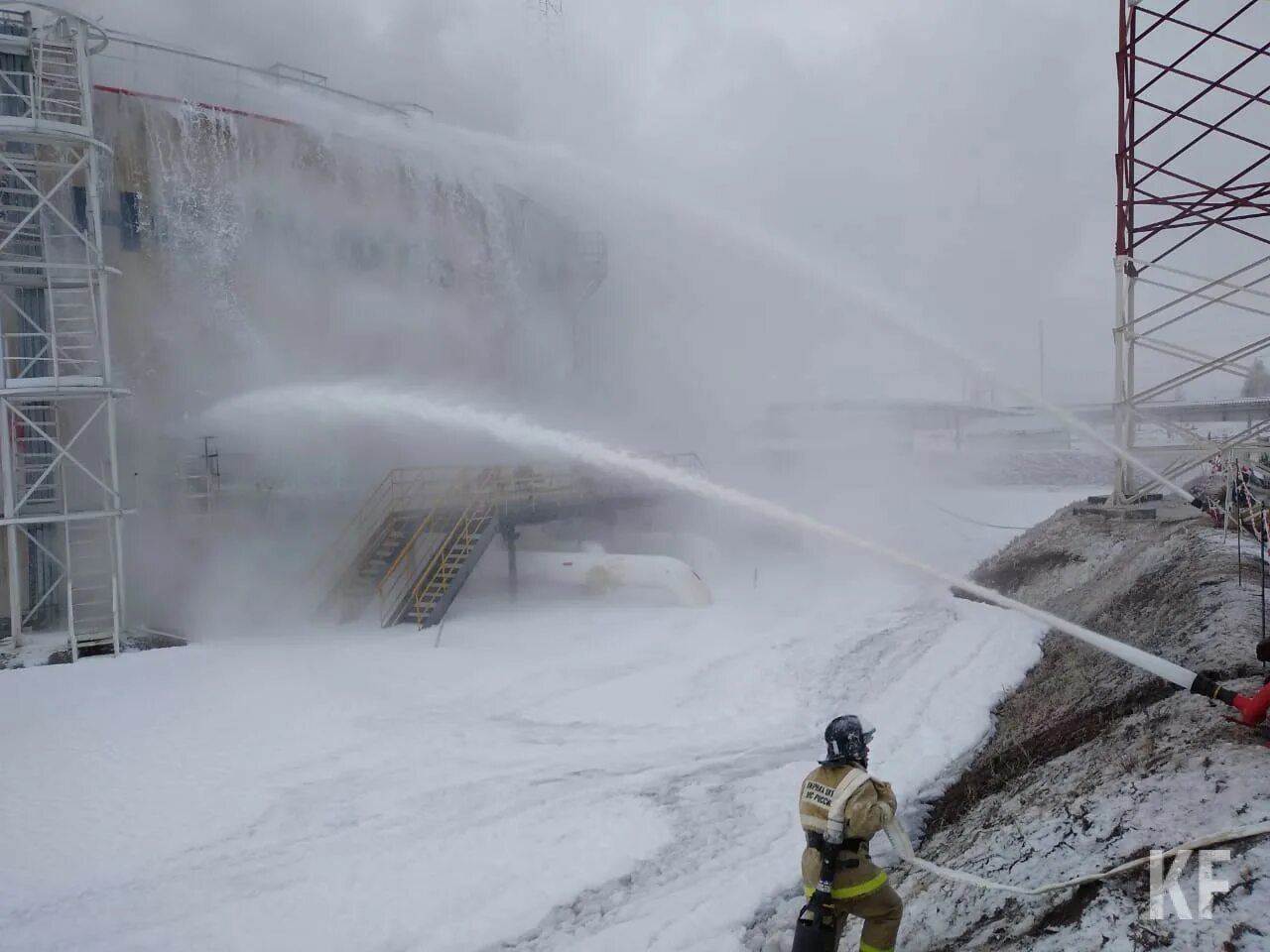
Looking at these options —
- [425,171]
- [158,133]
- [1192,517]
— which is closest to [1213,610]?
[1192,517]

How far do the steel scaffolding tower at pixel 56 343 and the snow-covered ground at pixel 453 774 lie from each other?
2705 millimetres

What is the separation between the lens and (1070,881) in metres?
4.68

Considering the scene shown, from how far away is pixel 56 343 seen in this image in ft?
50.1

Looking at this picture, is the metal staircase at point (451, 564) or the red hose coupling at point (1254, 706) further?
the metal staircase at point (451, 564)

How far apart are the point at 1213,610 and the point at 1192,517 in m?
6.76

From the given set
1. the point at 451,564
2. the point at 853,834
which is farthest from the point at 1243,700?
the point at 451,564

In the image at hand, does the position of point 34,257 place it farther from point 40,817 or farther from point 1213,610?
point 1213,610

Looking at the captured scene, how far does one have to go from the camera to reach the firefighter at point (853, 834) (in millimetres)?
4520

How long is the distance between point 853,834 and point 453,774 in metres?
6.27

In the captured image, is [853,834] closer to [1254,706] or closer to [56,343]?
[1254,706]

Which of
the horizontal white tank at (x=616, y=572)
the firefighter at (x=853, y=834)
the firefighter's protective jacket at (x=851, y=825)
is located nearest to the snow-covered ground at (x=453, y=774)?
the firefighter at (x=853, y=834)

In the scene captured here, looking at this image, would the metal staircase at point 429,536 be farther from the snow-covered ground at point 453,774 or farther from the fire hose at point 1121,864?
the fire hose at point 1121,864

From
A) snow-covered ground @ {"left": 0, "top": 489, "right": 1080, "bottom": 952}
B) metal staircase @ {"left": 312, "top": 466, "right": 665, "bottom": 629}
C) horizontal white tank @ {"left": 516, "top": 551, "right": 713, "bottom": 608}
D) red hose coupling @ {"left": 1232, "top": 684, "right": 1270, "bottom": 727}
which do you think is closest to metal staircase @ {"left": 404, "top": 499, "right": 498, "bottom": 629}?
metal staircase @ {"left": 312, "top": 466, "right": 665, "bottom": 629}

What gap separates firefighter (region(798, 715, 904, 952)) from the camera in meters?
4.52
